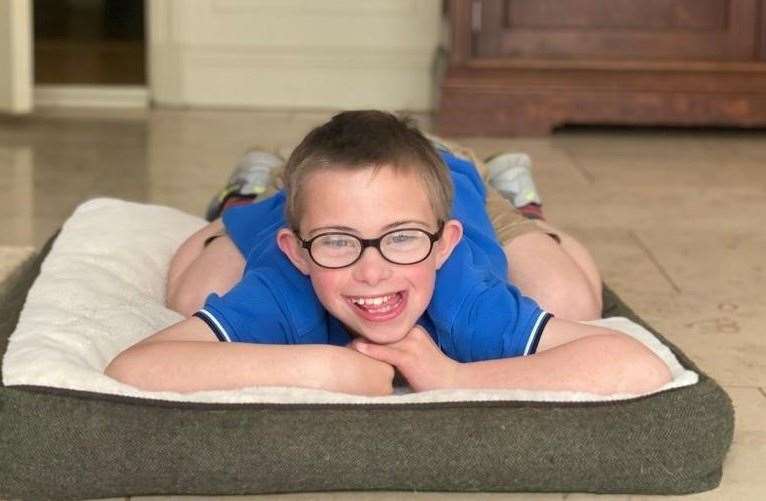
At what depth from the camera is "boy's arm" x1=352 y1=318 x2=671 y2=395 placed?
5.48 ft

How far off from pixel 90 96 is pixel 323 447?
383 cm

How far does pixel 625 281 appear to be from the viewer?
2.66 metres

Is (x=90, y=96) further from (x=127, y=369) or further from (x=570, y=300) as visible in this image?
(x=127, y=369)

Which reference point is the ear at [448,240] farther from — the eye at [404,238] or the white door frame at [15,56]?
the white door frame at [15,56]

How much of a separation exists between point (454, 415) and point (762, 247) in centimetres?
160

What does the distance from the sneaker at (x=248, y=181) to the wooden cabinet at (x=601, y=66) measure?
1879mm

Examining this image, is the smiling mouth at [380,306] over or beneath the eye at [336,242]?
beneath

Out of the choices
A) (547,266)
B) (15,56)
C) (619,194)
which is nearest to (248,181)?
(547,266)

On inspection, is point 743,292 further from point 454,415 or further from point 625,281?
point 454,415

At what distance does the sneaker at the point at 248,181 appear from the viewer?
2584 mm

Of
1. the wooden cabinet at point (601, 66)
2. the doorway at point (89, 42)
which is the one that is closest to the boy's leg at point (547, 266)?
the wooden cabinet at point (601, 66)

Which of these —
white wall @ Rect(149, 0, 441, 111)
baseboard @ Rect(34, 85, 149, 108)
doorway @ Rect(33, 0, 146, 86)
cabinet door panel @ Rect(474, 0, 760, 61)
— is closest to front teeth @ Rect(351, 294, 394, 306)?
cabinet door panel @ Rect(474, 0, 760, 61)

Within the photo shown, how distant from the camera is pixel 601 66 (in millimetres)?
4547

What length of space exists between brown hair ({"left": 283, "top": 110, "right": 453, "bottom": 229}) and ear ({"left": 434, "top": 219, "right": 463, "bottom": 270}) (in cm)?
2
